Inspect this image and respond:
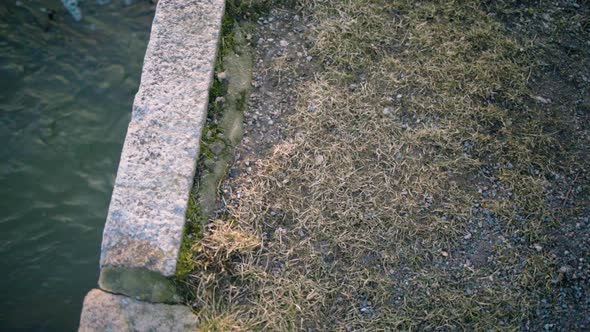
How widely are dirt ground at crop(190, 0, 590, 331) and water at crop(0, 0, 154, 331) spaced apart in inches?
52.8

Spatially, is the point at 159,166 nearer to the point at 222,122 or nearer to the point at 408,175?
the point at 222,122

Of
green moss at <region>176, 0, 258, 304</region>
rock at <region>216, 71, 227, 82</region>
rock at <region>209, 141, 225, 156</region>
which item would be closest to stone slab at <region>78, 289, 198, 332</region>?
green moss at <region>176, 0, 258, 304</region>

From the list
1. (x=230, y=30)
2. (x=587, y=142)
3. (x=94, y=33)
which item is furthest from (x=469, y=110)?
(x=94, y=33)

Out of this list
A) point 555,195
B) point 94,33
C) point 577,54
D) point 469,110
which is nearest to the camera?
point 555,195

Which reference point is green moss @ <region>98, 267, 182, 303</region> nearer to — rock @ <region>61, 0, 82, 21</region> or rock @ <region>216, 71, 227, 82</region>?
rock @ <region>216, 71, 227, 82</region>

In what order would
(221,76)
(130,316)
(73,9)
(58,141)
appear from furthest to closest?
(73,9) < (58,141) < (221,76) < (130,316)

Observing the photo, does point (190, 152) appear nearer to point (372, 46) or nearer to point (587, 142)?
point (372, 46)

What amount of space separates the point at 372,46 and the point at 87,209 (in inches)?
86.4

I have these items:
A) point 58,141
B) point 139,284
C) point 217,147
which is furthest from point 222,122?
point 58,141

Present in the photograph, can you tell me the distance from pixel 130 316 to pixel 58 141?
6.06 feet

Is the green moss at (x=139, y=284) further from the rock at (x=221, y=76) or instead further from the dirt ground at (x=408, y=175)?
the rock at (x=221, y=76)

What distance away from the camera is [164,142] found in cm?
239

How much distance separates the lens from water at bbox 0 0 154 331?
123 inches

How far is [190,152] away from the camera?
2.39 metres
